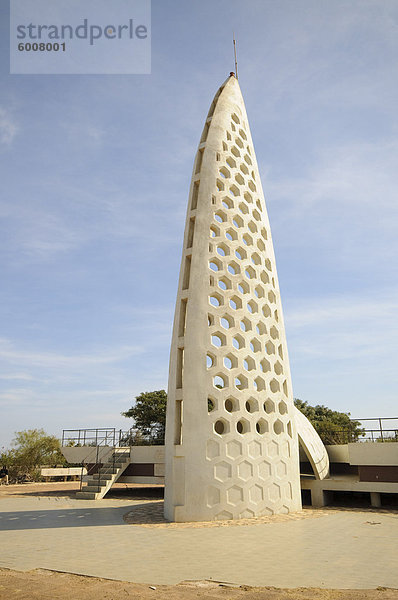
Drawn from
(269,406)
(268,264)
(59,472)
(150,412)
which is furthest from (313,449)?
(150,412)

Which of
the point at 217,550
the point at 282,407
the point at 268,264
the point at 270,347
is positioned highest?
the point at 268,264

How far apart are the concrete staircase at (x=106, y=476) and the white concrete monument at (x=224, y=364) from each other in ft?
21.0

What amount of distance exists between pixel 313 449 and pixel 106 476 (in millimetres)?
8876

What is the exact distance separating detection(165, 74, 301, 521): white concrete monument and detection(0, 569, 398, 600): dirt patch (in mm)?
6574

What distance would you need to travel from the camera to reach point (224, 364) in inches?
562

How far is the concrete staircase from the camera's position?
1898 centimetres

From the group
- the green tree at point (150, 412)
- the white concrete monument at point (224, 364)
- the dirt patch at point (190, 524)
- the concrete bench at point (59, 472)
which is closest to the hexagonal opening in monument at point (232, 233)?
the white concrete monument at point (224, 364)

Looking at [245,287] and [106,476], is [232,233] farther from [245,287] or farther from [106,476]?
[106,476]

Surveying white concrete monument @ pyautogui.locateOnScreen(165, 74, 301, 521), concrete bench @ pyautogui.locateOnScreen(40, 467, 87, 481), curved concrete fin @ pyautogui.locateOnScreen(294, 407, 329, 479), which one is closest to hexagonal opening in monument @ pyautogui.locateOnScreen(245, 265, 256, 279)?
white concrete monument @ pyautogui.locateOnScreen(165, 74, 301, 521)

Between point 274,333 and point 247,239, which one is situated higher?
point 247,239

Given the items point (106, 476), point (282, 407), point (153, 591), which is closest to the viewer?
point (153, 591)

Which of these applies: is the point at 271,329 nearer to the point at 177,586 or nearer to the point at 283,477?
the point at 283,477

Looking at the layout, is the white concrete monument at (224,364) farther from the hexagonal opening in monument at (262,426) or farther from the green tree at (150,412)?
the green tree at (150,412)

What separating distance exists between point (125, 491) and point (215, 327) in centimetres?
1353
